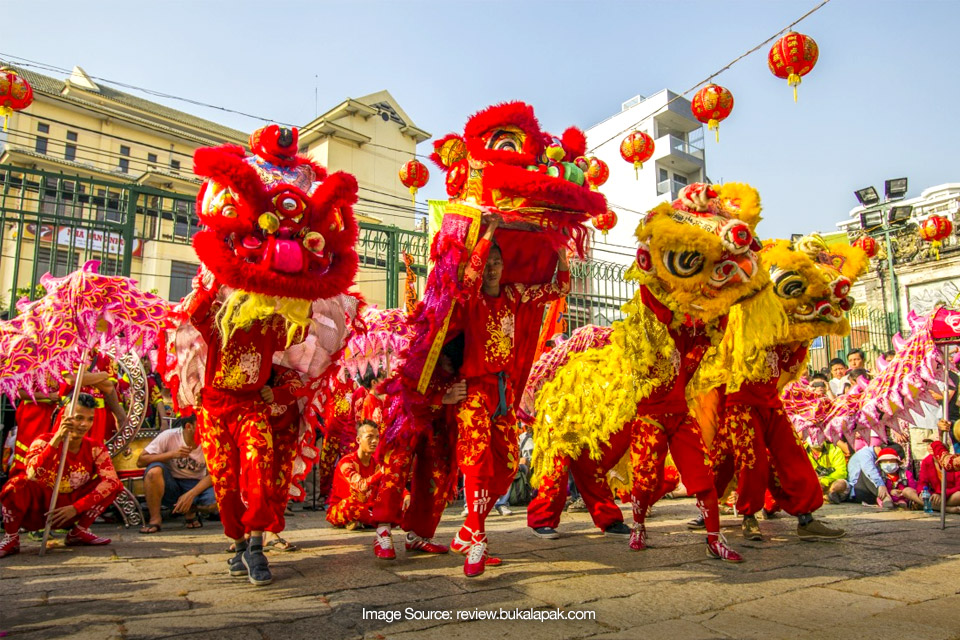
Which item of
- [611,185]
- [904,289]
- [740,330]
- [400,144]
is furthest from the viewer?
[611,185]

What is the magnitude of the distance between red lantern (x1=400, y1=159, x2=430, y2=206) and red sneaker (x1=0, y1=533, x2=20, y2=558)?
6936 millimetres

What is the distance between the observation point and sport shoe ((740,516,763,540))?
167 inches

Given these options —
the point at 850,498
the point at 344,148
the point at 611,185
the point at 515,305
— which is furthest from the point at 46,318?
the point at 611,185

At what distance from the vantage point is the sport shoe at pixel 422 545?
3684mm

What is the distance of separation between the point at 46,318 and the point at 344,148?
14.8m

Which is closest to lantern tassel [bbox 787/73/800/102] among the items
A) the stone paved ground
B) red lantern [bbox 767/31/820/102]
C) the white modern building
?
red lantern [bbox 767/31/820/102]

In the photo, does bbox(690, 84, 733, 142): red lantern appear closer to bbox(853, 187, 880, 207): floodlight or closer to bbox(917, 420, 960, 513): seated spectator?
bbox(917, 420, 960, 513): seated spectator

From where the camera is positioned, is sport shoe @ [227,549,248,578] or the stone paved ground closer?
the stone paved ground

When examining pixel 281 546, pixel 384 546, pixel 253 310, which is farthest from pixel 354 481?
pixel 253 310

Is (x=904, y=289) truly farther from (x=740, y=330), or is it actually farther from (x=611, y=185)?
(x=740, y=330)

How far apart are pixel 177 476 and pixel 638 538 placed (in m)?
3.70

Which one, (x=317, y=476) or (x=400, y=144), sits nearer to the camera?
(x=317, y=476)

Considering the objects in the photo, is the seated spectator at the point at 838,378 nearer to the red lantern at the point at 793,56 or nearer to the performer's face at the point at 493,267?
the red lantern at the point at 793,56

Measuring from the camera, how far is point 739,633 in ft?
7.33
